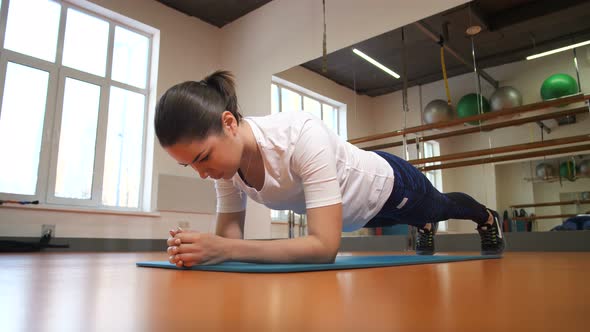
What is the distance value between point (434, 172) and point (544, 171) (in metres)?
0.80

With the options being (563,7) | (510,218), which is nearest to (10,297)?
(510,218)

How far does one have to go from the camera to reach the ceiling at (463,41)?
3.10m

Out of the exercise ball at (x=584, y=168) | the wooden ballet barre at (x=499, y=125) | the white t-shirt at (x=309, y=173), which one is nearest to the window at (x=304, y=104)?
the wooden ballet barre at (x=499, y=125)

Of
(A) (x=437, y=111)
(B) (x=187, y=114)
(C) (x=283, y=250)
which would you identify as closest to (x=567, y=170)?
(A) (x=437, y=111)

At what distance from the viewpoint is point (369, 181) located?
1.51 meters

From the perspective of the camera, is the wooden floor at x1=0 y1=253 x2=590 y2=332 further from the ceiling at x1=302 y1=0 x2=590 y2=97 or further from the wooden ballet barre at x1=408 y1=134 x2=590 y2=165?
the ceiling at x1=302 y1=0 x2=590 y2=97

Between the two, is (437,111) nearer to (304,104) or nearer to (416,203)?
(304,104)

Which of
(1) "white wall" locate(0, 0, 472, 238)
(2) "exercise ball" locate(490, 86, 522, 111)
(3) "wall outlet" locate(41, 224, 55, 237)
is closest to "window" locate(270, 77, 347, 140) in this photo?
(1) "white wall" locate(0, 0, 472, 238)

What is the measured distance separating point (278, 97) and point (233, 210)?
139 inches

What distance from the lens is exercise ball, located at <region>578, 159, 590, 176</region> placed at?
285 cm

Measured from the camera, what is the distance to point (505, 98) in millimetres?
3275

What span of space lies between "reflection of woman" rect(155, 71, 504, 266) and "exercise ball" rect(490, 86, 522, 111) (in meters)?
2.11

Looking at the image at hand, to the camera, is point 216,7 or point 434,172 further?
point 216,7

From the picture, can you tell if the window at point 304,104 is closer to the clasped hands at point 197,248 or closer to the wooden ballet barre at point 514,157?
the wooden ballet barre at point 514,157
